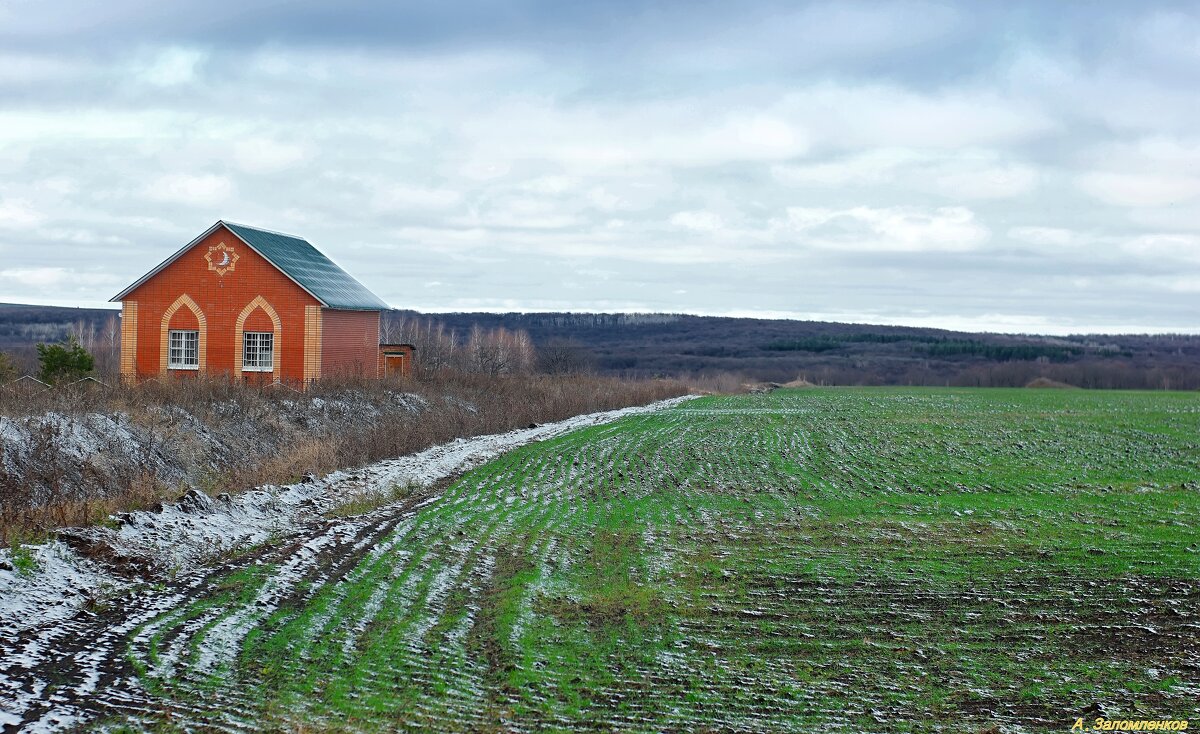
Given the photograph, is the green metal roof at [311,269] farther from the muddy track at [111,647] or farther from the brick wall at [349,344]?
the muddy track at [111,647]

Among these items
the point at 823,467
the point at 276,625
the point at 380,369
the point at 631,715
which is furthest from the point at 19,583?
the point at 380,369

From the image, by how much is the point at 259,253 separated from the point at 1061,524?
3083 cm

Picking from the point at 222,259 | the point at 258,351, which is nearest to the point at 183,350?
the point at 258,351

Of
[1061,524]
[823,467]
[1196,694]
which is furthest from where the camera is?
[823,467]

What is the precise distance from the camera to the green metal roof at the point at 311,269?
130ft

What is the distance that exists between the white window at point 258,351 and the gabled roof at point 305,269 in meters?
2.46

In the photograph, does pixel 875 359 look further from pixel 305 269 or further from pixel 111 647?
pixel 111 647

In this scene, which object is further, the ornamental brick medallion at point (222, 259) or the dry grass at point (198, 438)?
the ornamental brick medallion at point (222, 259)

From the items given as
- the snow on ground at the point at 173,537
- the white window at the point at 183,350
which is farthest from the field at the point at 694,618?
the white window at the point at 183,350

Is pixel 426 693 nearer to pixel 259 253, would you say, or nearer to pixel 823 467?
pixel 823 467

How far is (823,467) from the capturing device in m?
26.4

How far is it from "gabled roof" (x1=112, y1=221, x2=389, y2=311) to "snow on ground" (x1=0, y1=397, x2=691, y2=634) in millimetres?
18907

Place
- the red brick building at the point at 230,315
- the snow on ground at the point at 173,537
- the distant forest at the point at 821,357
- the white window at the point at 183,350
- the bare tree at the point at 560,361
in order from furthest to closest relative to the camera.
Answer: the distant forest at the point at 821,357
the bare tree at the point at 560,361
the white window at the point at 183,350
the red brick building at the point at 230,315
the snow on ground at the point at 173,537

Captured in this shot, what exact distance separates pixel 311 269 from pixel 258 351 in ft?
14.3
